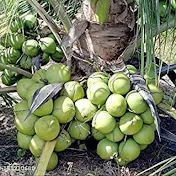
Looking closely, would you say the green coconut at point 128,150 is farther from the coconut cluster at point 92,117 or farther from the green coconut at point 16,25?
the green coconut at point 16,25

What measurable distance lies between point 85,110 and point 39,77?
0.29 meters

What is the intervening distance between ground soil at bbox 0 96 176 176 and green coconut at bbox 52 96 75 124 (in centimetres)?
23

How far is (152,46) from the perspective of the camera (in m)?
1.79

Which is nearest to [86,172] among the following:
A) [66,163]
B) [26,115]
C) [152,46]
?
[66,163]

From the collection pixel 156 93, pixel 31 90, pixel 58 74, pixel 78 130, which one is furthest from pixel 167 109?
pixel 31 90

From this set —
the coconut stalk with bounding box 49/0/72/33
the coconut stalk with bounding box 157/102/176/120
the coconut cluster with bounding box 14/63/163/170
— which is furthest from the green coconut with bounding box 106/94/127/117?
the coconut stalk with bounding box 49/0/72/33

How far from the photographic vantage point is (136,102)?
90.4 inches

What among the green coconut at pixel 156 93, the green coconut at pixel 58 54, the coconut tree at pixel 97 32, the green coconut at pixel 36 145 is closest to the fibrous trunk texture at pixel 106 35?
the coconut tree at pixel 97 32

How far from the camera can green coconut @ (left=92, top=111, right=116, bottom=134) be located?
2.32 metres

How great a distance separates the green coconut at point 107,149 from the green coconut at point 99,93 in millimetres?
191

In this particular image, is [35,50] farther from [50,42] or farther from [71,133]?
[71,133]

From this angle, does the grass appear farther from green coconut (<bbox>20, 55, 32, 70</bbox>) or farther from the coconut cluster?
green coconut (<bbox>20, 55, 32, 70</bbox>)

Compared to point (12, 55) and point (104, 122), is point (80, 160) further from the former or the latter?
point (12, 55)

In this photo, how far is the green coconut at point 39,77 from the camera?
2.46 meters
